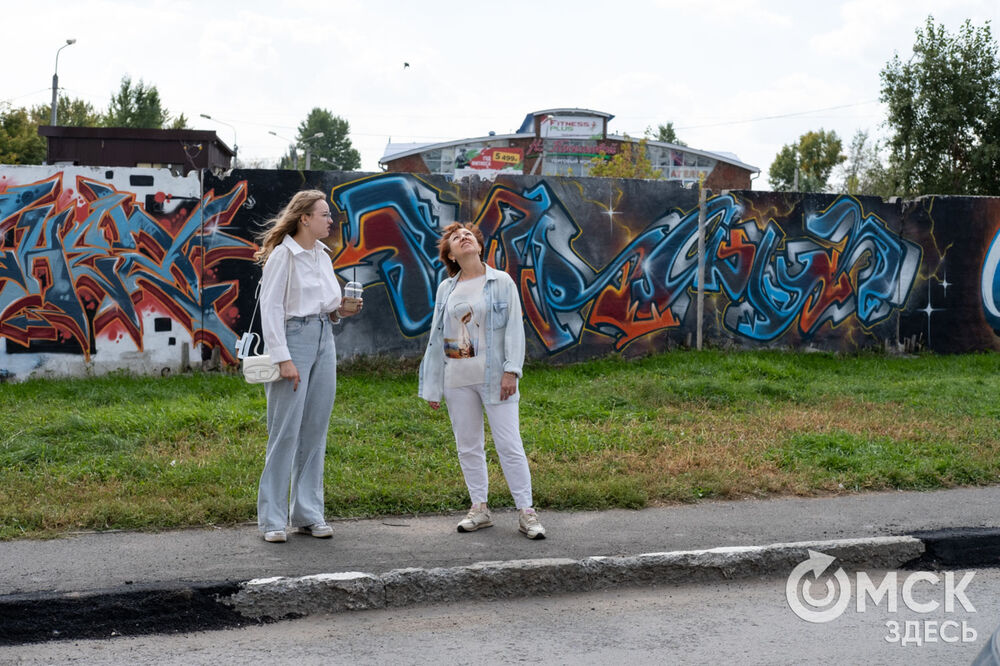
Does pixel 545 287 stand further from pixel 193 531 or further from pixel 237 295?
pixel 193 531

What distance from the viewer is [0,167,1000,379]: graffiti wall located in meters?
9.64

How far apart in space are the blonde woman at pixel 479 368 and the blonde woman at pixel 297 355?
60cm

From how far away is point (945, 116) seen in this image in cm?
2545

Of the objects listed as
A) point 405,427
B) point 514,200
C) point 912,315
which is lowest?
point 405,427

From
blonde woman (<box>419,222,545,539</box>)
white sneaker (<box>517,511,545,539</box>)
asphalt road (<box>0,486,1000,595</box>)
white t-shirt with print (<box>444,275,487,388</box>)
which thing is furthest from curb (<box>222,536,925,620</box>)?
white t-shirt with print (<box>444,275,487,388</box>)

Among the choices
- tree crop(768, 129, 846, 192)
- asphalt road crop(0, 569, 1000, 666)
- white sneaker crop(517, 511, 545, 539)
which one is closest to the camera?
asphalt road crop(0, 569, 1000, 666)

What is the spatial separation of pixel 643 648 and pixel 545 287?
6834 mm

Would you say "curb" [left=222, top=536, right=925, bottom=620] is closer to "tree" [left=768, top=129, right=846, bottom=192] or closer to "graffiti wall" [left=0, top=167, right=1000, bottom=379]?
"graffiti wall" [left=0, top=167, right=1000, bottom=379]

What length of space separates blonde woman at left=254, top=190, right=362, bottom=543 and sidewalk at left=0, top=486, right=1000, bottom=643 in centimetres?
22

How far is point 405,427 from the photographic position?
25.3 feet

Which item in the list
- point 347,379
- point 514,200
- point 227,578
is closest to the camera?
point 227,578

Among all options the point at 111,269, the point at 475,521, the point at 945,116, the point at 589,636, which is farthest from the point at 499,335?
the point at 945,116

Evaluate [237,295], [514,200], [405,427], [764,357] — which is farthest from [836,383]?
[237,295]

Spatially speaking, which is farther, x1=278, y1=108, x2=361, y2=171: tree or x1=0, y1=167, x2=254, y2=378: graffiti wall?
x1=278, y1=108, x2=361, y2=171: tree
